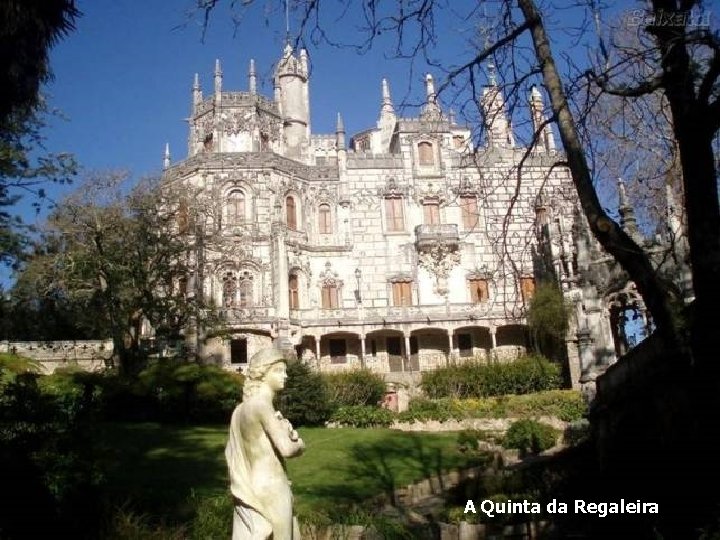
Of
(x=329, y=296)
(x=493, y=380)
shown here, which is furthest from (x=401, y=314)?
(x=493, y=380)

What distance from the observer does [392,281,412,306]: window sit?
40844mm

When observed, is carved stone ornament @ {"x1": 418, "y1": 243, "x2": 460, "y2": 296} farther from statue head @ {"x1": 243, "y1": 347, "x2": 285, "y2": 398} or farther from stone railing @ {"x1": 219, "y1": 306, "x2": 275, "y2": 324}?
statue head @ {"x1": 243, "y1": 347, "x2": 285, "y2": 398}

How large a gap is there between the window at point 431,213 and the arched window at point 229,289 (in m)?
12.8

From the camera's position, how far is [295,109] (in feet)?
159

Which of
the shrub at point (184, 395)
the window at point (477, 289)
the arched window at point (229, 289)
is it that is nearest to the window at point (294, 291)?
the arched window at point (229, 289)

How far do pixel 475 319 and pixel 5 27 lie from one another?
3258 cm

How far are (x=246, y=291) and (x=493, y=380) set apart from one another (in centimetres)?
1492

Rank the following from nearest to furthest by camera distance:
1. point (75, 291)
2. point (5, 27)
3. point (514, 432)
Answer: point (5, 27), point (514, 432), point (75, 291)

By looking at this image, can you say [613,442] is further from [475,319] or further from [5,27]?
[475,319]

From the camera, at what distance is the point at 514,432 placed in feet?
78.0

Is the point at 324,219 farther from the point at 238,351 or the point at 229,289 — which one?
the point at 238,351

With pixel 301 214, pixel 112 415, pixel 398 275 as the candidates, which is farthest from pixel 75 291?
pixel 398 275

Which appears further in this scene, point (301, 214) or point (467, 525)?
point (301, 214)

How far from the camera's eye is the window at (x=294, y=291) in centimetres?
3966
